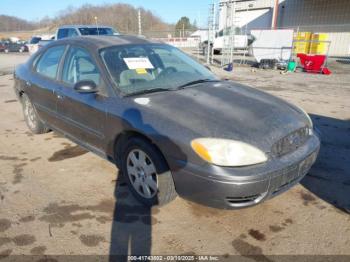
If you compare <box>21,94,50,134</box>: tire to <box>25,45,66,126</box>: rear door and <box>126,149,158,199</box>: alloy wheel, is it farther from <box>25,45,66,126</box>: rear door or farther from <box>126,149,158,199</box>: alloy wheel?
<box>126,149,158,199</box>: alloy wheel

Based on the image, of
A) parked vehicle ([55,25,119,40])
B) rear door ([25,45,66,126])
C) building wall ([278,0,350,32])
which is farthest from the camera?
building wall ([278,0,350,32])

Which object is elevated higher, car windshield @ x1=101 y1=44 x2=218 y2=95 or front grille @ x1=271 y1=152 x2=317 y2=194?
car windshield @ x1=101 y1=44 x2=218 y2=95

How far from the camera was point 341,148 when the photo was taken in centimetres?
444

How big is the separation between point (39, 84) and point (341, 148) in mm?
4526

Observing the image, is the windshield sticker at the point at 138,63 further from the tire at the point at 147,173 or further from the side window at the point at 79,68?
the tire at the point at 147,173

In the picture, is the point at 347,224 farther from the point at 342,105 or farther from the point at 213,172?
the point at 342,105

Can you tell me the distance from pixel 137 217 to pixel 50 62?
8.53 feet

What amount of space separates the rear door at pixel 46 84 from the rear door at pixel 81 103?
0.21 meters

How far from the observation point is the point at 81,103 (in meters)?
3.38

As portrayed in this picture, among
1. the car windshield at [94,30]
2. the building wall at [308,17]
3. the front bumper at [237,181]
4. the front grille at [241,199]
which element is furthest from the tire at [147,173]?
the building wall at [308,17]

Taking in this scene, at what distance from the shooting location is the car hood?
247 centimetres

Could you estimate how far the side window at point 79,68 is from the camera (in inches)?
129

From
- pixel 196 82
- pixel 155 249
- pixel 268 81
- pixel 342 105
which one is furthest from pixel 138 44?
pixel 268 81

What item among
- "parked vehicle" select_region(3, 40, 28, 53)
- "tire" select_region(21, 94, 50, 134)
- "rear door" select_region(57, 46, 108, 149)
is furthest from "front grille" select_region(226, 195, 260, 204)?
"parked vehicle" select_region(3, 40, 28, 53)
